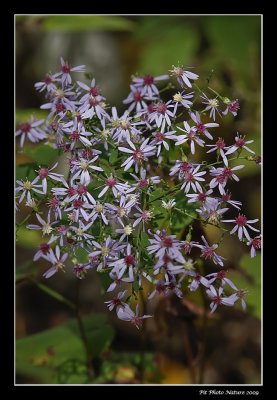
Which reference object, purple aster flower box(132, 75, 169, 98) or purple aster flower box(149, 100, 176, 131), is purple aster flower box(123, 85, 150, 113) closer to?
purple aster flower box(132, 75, 169, 98)

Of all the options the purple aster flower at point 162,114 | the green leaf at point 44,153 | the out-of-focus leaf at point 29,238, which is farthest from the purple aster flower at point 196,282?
the out-of-focus leaf at point 29,238

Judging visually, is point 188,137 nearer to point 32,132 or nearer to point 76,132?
point 76,132

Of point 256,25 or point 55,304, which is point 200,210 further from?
point 256,25

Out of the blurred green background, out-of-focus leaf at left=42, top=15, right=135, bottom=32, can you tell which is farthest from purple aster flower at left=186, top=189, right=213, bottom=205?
out-of-focus leaf at left=42, top=15, right=135, bottom=32

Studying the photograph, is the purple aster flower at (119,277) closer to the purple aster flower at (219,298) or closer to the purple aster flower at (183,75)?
the purple aster flower at (219,298)

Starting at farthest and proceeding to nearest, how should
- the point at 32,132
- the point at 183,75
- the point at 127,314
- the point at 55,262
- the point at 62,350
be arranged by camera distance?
the point at 62,350, the point at 32,132, the point at 183,75, the point at 55,262, the point at 127,314

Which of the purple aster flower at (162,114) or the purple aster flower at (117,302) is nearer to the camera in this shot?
the purple aster flower at (117,302)

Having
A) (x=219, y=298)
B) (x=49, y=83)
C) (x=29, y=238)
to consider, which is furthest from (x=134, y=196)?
(x=29, y=238)
